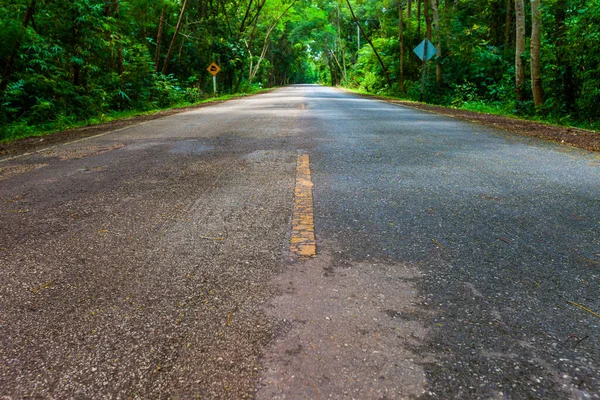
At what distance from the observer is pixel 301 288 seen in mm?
2023

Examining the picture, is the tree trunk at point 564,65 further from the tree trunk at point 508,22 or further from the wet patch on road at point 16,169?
the wet patch on road at point 16,169

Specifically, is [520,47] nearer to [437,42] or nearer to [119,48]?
[437,42]

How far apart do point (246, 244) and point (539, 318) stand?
5.16 feet

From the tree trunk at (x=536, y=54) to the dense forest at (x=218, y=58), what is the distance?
3 cm

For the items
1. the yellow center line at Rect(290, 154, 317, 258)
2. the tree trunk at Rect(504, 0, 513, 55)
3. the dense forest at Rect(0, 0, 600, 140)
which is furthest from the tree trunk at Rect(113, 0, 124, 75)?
the tree trunk at Rect(504, 0, 513, 55)

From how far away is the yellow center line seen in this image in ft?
8.17

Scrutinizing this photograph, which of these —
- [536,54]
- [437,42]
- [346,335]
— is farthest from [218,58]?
[346,335]

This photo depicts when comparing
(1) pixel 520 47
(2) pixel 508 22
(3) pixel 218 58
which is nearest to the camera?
(1) pixel 520 47

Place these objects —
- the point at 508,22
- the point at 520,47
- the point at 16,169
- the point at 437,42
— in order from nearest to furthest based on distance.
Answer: the point at 16,169
the point at 520,47
the point at 508,22
the point at 437,42

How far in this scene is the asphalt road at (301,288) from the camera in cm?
144

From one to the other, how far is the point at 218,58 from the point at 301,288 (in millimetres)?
26830

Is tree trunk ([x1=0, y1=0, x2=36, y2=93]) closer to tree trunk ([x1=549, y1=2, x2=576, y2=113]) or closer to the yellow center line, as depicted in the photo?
the yellow center line

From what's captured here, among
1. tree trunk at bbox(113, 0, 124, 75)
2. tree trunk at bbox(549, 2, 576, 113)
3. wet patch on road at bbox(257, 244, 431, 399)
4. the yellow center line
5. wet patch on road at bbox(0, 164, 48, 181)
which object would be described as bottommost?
wet patch on road at bbox(257, 244, 431, 399)

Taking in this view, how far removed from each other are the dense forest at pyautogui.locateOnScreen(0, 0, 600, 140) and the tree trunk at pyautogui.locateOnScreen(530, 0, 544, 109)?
0.03m
